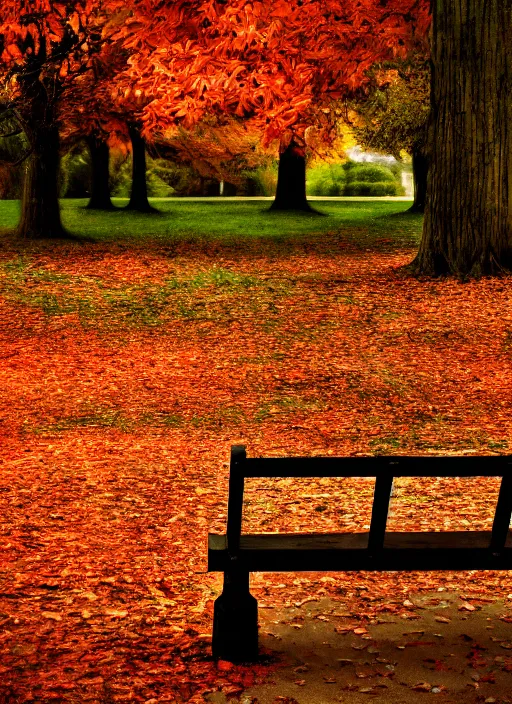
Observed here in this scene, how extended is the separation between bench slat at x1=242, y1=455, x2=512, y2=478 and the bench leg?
512 mm

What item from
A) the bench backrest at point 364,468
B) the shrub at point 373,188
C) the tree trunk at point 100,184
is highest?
the bench backrest at point 364,468

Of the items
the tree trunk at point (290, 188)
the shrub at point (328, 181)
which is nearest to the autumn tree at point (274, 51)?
the tree trunk at point (290, 188)

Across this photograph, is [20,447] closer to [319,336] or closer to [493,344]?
[319,336]

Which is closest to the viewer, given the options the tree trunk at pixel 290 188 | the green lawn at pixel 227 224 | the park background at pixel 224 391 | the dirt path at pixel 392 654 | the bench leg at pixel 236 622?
the dirt path at pixel 392 654

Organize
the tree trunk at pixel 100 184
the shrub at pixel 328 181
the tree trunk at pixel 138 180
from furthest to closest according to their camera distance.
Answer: the shrub at pixel 328 181
the tree trunk at pixel 100 184
the tree trunk at pixel 138 180

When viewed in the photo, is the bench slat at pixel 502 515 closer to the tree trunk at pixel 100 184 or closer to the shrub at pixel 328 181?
the tree trunk at pixel 100 184

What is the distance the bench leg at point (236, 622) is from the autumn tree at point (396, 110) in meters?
20.8

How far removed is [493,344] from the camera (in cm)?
1152

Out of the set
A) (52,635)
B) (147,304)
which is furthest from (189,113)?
(52,635)

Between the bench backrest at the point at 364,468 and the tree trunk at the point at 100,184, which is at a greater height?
the bench backrest at the point at 364,468

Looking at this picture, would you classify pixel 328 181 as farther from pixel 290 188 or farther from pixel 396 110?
pixel 396 110

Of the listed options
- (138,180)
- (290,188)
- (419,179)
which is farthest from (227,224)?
(419,179)

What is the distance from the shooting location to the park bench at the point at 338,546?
4.18m

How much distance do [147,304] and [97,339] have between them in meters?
2.16
